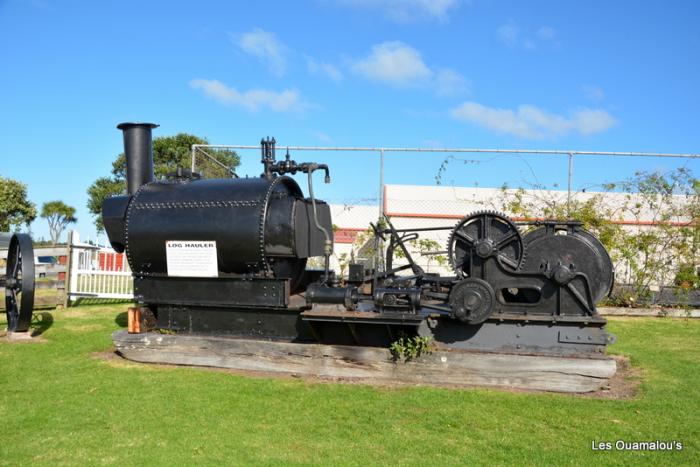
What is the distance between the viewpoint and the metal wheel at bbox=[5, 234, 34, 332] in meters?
7.51

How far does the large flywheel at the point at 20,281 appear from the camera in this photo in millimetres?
7507

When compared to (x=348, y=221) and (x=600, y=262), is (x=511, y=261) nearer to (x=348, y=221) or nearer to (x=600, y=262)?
(x=600, y=262)

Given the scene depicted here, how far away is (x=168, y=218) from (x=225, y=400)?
242 centimetres

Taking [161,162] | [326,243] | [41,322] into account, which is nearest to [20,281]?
[41,322]

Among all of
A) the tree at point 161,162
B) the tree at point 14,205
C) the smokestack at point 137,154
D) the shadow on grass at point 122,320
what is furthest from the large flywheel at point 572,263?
the tree at point 14,205

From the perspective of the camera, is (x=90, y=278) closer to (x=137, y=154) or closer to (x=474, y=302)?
(x=137, y=154)

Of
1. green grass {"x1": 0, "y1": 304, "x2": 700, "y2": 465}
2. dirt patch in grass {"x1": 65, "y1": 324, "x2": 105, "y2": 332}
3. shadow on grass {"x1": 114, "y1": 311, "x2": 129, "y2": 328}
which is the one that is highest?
shadow on grass {"x1": 114, "y1": 311, "x2": 129, "y2": 328}

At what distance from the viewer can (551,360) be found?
5480 millimetres

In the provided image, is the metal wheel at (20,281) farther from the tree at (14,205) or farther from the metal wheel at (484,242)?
the tree at (14,205)

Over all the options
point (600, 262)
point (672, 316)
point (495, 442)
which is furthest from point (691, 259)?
point (495, 442)

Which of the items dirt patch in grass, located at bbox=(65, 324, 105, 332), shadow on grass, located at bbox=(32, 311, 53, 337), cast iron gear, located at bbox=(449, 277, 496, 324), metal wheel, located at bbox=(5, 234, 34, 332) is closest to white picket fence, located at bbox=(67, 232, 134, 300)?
shadow on grass, located at bbox=(32, 311, 53, 337)

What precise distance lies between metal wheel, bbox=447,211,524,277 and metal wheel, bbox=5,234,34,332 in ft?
18.0

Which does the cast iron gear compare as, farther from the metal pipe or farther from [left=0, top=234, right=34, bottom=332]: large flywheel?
[left=0, top=234, right=34, bottom=332]: large flywheel

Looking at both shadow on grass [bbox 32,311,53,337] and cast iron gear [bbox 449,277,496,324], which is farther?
shadow on grass [bbox 32,311,53,337]
